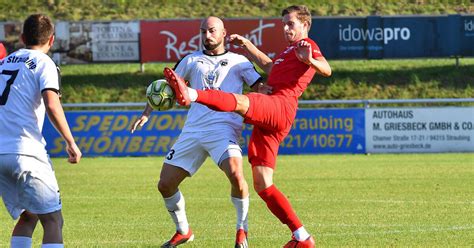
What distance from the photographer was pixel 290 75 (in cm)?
902

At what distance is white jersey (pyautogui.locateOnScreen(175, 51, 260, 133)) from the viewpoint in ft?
32.8

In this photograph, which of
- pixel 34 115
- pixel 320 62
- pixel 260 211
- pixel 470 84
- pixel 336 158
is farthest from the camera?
pixel 470 84

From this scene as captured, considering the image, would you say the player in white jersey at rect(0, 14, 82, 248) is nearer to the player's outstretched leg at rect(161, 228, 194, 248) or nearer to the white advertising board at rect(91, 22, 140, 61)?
the player's outstretched leg at rect(161, 228, 194, 248)

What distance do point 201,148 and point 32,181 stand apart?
3058 mm

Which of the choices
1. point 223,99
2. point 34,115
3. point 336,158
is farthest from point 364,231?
point 336,158

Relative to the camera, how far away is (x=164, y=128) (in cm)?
2473

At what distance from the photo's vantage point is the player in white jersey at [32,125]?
716cm

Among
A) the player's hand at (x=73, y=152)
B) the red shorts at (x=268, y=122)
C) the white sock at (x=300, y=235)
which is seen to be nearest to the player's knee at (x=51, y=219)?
the player's hand at (x=73, y=152)

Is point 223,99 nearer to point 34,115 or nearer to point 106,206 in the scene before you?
point 34,115

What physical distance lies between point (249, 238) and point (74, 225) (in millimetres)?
2520

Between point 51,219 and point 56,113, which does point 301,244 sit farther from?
point 56,113

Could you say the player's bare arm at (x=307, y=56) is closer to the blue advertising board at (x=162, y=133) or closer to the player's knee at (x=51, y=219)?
the player's knee at (x=51, y=219)

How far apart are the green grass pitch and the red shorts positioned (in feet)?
4.00

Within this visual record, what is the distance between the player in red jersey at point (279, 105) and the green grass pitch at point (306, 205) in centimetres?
96
